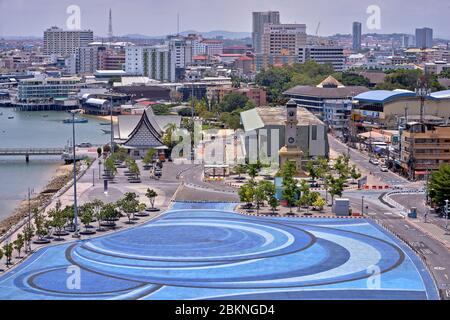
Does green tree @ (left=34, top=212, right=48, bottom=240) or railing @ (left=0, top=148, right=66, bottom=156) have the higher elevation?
railing @ (left=0, top=148, right=66, bottom=156)

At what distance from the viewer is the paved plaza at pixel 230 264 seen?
5.85 metres

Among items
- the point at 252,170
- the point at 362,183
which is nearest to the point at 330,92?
the point at 362,183

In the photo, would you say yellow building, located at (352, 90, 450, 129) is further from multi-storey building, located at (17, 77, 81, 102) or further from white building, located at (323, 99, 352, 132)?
multi-storey building, located at (17, 77, 81, 102)

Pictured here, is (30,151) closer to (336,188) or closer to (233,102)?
(336,188)

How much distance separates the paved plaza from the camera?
5850 mm

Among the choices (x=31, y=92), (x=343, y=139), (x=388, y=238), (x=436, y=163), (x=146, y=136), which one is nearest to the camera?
(x=388, y=238)

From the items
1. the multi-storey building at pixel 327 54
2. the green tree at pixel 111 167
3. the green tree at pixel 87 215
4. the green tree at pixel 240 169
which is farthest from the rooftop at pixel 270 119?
the multi-storey building at pixel 327 54

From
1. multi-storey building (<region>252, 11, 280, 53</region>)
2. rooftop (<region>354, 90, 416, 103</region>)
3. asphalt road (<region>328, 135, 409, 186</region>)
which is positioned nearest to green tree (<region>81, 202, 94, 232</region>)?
asphalt road (<region>328, 135, 409, 186</region>)

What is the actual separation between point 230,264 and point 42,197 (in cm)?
551

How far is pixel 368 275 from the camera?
6.57 metres

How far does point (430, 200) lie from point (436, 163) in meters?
2.52

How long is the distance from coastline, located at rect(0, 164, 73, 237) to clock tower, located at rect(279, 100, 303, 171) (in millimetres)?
3605

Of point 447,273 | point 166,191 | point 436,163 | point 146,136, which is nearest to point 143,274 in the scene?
point 447,273
